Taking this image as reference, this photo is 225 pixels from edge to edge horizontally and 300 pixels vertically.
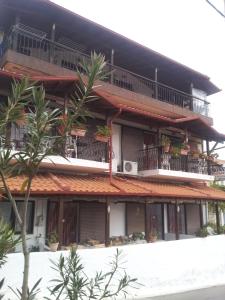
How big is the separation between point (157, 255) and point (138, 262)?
96cm

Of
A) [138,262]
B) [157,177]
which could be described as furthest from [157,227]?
[138,262]

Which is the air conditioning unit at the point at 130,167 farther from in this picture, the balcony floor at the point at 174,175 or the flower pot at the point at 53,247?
the flower pot at the point at 53,247

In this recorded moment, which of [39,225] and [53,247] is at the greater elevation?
[39,225]

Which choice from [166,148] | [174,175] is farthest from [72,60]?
[174,175]

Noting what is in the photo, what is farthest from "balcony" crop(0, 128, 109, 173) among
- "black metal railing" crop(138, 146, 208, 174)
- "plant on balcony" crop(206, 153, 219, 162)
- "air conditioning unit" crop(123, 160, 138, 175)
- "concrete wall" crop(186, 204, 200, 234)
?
"concrete wall" crop(186, 204, 200, 234)

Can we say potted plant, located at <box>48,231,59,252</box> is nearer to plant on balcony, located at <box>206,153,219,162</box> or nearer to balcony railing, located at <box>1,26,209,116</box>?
balcony railing, located at <box>1,26,209,116</box>

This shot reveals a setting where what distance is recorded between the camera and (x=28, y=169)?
3963mm

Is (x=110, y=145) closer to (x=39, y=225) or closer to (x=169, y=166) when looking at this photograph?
(x=169, y=166)

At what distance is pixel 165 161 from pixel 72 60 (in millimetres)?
7088

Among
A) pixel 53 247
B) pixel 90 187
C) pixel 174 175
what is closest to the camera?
pixel 53 247

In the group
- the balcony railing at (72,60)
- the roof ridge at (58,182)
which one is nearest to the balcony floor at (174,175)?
the balcony railing at (72,60)

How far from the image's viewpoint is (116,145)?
52.7 feet

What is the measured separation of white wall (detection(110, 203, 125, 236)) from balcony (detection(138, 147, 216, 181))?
2.07m

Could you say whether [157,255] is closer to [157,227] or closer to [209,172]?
[157,227]
